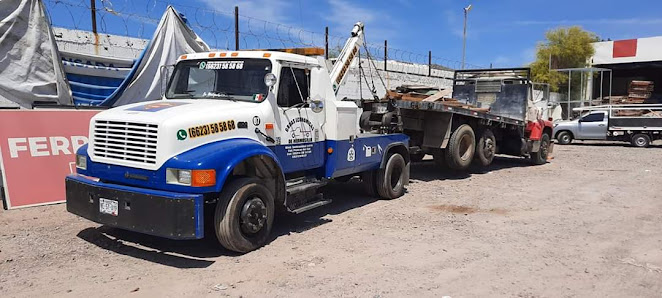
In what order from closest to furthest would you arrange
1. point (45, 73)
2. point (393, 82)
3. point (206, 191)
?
point (206, 191) < point (45, 73) < point (393, 82)

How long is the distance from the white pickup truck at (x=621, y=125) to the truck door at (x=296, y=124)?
18.2 m

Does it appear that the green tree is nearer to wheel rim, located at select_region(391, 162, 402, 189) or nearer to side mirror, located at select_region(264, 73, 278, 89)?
wheel rim, located at select_region(391, 162, 402, 189)

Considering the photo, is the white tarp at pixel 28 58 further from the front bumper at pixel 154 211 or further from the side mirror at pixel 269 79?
the side mirror at pixel 269 79

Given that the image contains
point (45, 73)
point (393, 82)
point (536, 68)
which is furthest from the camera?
point (536, 68)

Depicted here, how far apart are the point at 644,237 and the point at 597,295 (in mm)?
2556

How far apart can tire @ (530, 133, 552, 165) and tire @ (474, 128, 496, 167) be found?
2901 mm

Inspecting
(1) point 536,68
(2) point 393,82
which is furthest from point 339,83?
(1) point 536,68

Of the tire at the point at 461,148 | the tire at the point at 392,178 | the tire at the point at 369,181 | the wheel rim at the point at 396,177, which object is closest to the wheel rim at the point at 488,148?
the tire at the point at 461,148

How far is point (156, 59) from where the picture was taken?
10422 mm

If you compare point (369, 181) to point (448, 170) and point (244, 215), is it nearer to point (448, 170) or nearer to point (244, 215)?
point (244, 215)

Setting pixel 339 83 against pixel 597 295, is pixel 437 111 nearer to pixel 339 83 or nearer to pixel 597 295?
pixel 339 83

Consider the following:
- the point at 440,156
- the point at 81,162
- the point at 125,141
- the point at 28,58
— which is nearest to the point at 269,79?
the point at 125,141

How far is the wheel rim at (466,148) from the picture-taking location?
11.1 metres

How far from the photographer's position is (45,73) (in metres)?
8.85
